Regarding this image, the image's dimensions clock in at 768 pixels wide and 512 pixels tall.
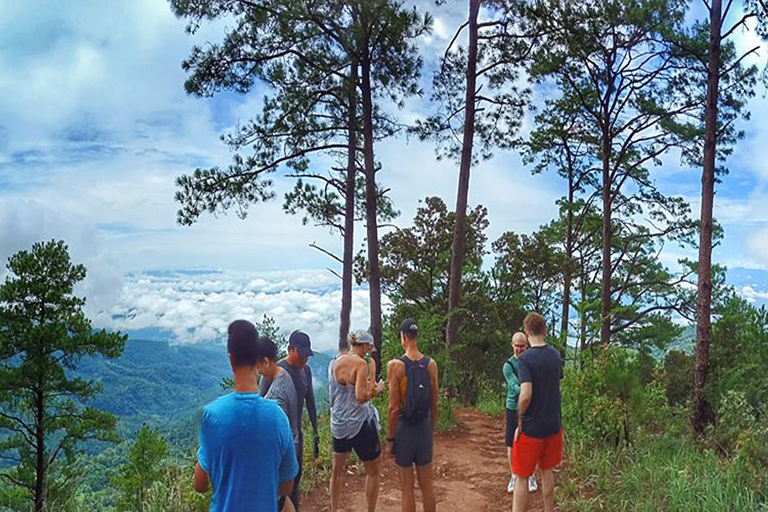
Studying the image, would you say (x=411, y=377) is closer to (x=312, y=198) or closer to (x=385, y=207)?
(x=312, y=198)

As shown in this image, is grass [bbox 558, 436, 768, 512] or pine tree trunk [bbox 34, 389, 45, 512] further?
pine tree trunk [bbox 34, 389, 45, 512]

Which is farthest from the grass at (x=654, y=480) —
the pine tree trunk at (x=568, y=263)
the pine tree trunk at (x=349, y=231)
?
the pine tree trunk at (x=568, y=263)

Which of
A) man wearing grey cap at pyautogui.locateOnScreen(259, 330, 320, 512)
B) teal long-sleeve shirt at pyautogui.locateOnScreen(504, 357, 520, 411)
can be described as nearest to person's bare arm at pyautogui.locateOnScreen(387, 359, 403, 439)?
man wearing grey cap at pyautogui.locateOnScreen(259, 330, 320, 512)

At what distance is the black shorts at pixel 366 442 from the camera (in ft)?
17.1

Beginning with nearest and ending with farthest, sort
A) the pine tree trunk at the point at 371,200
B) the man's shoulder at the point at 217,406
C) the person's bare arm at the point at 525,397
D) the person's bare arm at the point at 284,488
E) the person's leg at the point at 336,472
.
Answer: the man's shoulder at the point at 217,406 → the person's bare arm at the point at 284,488 → the person's bare arm at the point at 525,397 → the person's leg at the point at 336,472 → the pine tree trunk at the point at 371,200

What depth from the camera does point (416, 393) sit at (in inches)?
191

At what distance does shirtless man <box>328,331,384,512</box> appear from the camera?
16.8 feet

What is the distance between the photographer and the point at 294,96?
13.4m

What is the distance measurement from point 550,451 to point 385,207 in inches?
461

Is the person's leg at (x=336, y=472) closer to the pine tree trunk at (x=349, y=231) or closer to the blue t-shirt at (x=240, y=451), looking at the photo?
the blue t-shirt at (x=240, y=451)

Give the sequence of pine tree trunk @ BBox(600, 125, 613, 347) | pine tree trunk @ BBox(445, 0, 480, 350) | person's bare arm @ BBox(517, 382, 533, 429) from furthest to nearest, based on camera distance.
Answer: pine tree trunk @ BBox(600, 125, 613, 347) → pine tree trunk @ BBox(445, 0, 480, 350) → person's bare arm @ BBox(517, 382, 533, 429)

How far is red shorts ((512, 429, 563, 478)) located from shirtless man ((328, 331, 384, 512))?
4.06 feet

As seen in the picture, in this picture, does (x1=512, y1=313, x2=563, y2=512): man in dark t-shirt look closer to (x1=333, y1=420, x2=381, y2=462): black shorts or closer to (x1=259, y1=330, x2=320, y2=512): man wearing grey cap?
(x1=333, y1=420, x2=381, y2=462): black shorts

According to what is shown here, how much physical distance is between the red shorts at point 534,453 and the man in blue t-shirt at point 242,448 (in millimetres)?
2668
